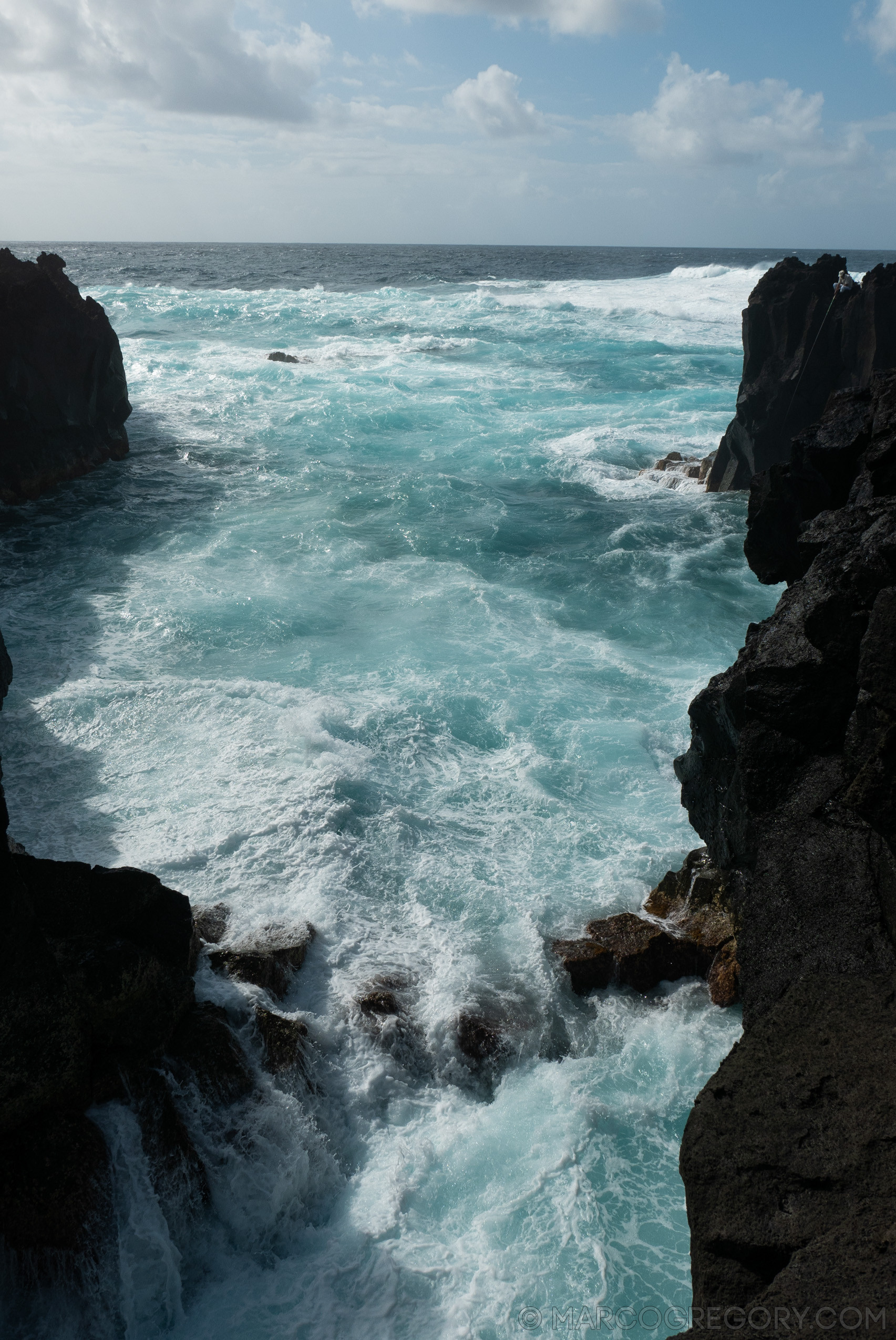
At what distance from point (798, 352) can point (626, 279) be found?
6594cm

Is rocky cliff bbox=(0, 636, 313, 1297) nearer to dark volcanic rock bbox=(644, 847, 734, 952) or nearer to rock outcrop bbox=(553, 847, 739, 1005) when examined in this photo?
rock outcrop bbox=(553, 847, 739, 1005)

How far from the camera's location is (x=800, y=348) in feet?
65.0

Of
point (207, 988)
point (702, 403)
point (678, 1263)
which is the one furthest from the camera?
point (702, 403)

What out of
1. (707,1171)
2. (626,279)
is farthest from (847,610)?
(626,279)

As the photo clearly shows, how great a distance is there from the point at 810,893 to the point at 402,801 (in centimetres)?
554

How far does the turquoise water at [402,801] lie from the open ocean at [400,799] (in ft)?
0.11

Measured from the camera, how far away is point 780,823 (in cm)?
572

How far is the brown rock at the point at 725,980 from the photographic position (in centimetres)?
724

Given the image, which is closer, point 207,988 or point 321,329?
point 207,988

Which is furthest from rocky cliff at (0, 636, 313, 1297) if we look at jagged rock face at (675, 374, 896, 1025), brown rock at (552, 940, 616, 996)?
jagged rock face at (675, 374, 896, 1025)

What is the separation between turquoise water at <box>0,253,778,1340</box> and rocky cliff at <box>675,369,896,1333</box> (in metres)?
1.90

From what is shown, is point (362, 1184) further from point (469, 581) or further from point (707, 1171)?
point (469, 581)

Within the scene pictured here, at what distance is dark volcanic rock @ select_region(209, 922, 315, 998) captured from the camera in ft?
23.1

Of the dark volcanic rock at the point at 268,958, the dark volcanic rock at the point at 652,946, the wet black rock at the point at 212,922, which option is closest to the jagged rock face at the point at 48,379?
the wet black rock at the point at 212,922
